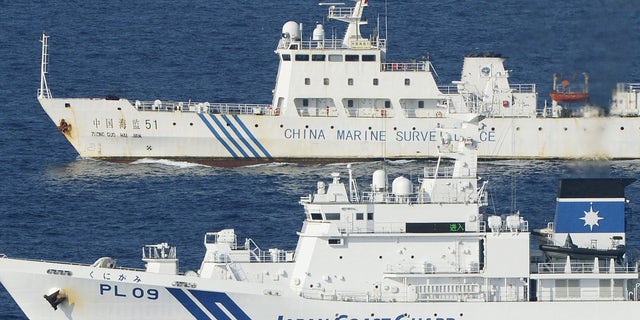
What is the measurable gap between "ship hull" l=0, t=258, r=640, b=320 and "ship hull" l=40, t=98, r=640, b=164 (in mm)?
40998

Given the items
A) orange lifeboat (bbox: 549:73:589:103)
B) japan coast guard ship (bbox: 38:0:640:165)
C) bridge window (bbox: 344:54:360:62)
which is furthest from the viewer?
bridge window (bbox: 344:54:360:62)

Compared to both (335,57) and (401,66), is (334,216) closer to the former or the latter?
(335,57)

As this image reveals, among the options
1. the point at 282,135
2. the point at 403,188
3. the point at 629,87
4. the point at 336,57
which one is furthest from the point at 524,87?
the point at 403,188

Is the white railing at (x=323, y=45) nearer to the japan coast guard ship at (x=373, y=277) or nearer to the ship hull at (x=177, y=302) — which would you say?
the japan coast guard ship at (x=373, y=277)

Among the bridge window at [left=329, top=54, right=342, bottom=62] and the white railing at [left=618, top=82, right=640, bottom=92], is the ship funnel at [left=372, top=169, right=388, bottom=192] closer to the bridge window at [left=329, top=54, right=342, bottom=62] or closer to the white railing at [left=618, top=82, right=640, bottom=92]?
the white railing at [left=618, top=82, right=640, bottom=92]

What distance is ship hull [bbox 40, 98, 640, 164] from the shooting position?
113 metres

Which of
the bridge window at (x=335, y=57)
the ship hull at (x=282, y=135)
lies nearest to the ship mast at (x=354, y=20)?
the bridge window at (x=335, y=57)

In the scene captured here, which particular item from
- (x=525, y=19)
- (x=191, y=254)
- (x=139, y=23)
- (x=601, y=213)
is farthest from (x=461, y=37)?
(x=601, y=213)

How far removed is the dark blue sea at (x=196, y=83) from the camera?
3644 inches

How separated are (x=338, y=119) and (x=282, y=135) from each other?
10.1 ft

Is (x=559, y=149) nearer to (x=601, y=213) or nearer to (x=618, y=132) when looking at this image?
(x=618, y=132)

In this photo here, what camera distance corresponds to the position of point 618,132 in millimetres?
112938

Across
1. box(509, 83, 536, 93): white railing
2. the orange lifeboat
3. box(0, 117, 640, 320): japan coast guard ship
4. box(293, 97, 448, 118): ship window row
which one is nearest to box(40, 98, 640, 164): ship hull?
box(293, 97, 448, 118): ship window row

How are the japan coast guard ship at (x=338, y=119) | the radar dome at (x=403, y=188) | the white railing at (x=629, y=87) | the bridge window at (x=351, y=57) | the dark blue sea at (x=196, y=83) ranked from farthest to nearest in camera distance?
the bridge window at (x=351, y=57), the japan coast guard ship at (x=338, y=119), the white railing at (x=629, y=87), the dark blue sea at (x=196, y=83), the radar dome at (x=403, y=188)
